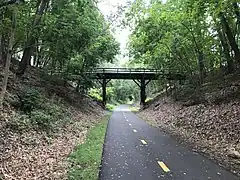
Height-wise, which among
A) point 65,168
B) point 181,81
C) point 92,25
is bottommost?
point 65,168

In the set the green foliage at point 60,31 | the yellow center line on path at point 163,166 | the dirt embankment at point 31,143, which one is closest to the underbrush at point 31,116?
the dirt embankment at point 31,143

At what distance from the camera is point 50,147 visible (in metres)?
9.55

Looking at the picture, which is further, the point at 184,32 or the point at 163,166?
the point at 184,32

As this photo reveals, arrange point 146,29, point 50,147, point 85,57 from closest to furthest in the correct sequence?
point 50,147, point 146,29, point 85,57

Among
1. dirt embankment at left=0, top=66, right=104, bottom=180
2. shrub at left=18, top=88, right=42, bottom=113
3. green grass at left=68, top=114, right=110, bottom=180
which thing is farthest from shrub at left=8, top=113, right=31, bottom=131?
green grass at left=68, top=114, right=110, bottom=180

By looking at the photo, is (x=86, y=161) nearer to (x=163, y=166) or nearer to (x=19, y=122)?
(x=163, y=166)

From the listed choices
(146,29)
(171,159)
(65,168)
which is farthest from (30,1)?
(146,29)

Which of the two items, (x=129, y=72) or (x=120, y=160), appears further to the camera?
(x=129, y=72)

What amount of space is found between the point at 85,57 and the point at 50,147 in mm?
15584

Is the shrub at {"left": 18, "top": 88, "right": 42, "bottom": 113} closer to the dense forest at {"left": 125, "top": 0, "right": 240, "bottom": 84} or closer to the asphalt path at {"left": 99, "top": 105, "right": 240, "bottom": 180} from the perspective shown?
the asphalt path at {"left": 99, "top": 105, "right": 240, "bottom": 180}

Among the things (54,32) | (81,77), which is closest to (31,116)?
(54,32)

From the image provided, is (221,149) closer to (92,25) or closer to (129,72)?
(92,25)

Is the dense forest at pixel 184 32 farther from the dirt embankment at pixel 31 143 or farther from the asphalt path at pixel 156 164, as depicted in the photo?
the dirt embankment at pixel 31 143

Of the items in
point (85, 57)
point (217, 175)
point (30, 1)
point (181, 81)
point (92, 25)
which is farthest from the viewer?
point (181, 81)
